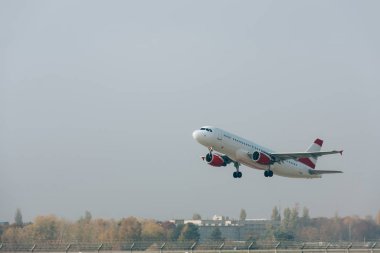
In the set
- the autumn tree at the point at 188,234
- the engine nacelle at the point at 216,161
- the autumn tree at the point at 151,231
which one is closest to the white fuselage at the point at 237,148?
the engine nacelle at the point at 216,161

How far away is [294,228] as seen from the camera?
3777 inches

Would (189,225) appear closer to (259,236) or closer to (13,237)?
(259,236)

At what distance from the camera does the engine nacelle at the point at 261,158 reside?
8562cm

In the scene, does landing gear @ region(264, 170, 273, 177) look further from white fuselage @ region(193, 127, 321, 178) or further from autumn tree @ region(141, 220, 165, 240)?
autumn tree @ region(141, 220, 165, 240)

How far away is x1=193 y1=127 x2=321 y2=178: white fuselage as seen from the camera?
81.3 m

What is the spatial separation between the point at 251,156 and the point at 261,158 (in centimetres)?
130

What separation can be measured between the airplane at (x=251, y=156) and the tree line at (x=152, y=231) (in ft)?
22.0

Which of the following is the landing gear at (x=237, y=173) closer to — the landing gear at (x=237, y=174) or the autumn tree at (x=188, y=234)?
the landing gear at (x=237, y=174)

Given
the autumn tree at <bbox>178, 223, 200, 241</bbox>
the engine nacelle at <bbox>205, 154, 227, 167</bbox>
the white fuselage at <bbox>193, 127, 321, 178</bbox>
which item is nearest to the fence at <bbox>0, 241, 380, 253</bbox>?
the autumn tree at <bbox>178, 223, 200, 241</bbox>

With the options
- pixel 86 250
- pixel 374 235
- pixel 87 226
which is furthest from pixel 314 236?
pixel 86 250

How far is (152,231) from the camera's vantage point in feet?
271

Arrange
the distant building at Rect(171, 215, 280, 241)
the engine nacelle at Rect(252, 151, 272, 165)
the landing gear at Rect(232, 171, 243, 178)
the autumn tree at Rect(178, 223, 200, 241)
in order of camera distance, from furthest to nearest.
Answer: the distant building at Rect(171, 215, 280, 241), the landing gear at Rect(232, 171, 243, 178), the engine nacelle at Rect(252, 151, 272, 165), the autumn tree at Rect(178, 223, 200, 241)

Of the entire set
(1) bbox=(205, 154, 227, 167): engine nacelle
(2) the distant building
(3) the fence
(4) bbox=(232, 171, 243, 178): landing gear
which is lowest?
(3) the fence

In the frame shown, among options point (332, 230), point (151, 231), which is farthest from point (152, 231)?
point (332, 230)
